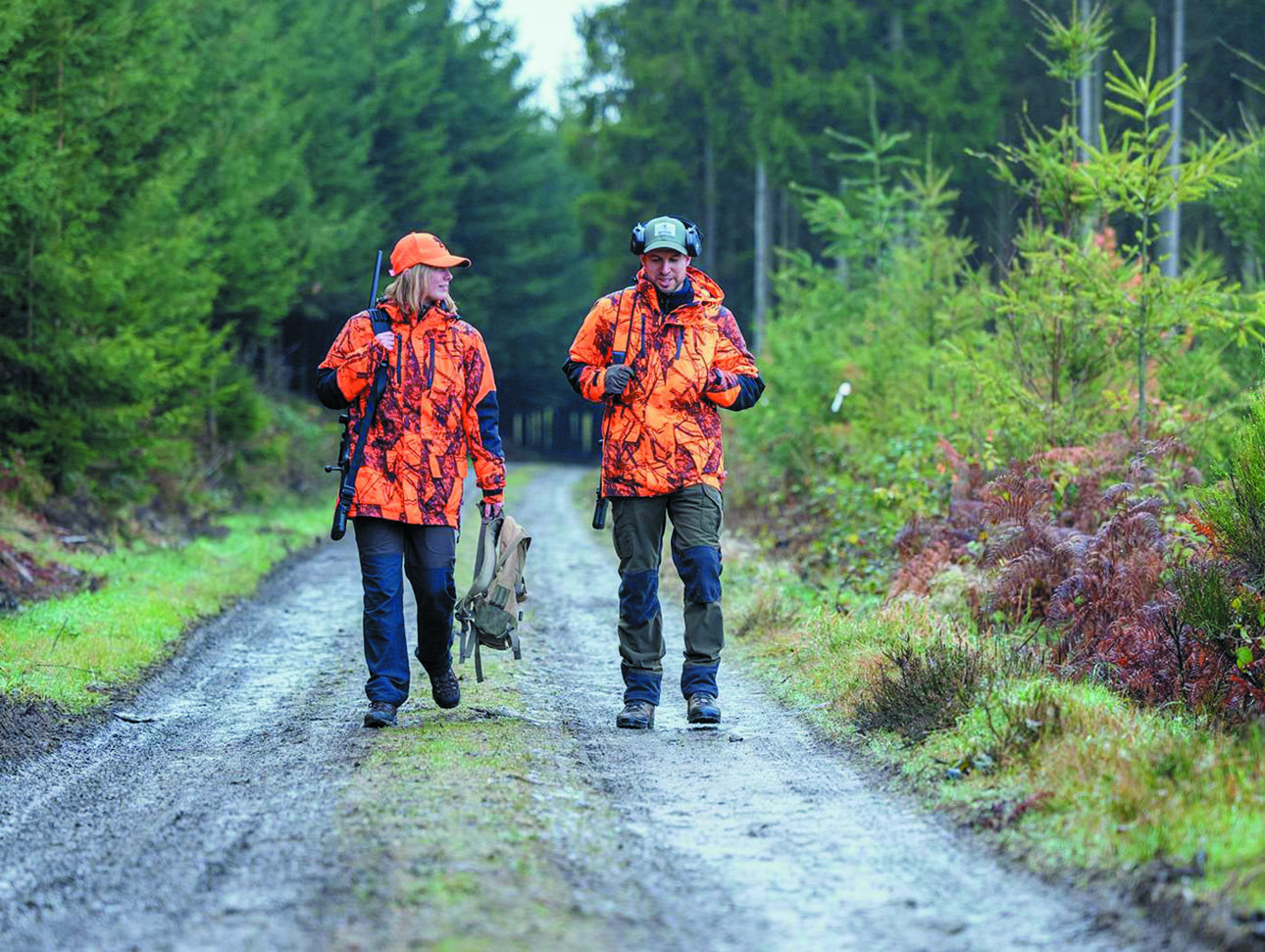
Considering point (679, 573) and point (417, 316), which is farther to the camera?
point (679, 573)

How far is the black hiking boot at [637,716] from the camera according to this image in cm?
755

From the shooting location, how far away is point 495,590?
774 centimetres

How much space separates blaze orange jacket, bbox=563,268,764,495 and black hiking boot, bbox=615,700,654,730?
1.11m

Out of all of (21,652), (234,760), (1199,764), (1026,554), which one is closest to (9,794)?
(234,760)

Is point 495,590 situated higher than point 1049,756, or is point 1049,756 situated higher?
point 495,590

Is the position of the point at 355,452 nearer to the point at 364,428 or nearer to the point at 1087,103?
the point at 364,428

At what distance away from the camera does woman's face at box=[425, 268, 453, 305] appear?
7.40 metres

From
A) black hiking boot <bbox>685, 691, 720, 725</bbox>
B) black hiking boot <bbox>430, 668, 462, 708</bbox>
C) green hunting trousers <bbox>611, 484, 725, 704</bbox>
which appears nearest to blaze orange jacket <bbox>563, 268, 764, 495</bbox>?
green hunting trousers <bbox>611, 484, 725, 704</bbox>

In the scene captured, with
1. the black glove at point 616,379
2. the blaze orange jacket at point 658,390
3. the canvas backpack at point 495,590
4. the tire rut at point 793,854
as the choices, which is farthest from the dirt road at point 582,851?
the black glove at point 616,379

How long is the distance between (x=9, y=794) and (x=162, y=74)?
12618 millimetres

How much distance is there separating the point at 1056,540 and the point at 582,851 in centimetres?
570

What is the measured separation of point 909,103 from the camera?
32906 mm

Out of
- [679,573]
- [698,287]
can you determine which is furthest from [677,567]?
[698,287]

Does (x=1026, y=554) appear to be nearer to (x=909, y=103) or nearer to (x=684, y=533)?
(x=684, y=533)
